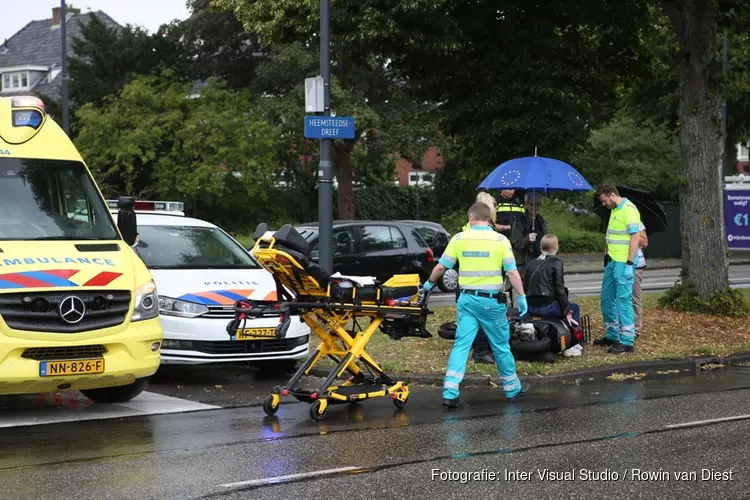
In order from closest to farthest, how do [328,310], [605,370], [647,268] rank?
[328,310], [605,370], [647,268]

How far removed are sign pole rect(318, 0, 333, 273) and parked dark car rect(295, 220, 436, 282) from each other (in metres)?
4.82

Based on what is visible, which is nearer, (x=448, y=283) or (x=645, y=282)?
(x=448, y=283)

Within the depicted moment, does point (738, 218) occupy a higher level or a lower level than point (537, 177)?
lower

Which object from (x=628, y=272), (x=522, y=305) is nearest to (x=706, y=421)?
(x=522, y=305)

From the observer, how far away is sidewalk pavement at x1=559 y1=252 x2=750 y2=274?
107 feet

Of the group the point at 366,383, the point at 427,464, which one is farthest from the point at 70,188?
the point at 427,464

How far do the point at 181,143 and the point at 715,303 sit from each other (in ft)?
94.4

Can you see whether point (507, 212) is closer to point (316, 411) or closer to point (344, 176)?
point (316, 411)

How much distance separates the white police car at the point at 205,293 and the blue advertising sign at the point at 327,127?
260cm

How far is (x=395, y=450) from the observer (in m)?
7.86

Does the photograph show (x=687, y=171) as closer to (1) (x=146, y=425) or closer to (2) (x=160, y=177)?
(1) (x=146, y=425)

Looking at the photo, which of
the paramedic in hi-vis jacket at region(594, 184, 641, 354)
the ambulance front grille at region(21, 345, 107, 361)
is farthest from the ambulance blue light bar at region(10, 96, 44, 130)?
the paramedic in hi-vis jacket at region(594, 184, 641, 354)

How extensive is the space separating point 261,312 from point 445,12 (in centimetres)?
899

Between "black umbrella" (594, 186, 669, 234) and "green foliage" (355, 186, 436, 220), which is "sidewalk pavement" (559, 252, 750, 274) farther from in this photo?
"black umbrella" (594, 186, 669, 234)
